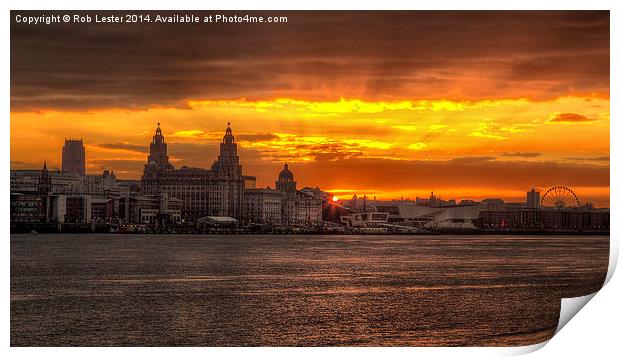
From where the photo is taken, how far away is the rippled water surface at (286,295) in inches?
496

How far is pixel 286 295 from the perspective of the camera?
1612 centimetres

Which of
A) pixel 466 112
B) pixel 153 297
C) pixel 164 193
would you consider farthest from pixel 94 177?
pixel 466 112

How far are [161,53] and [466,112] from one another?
5.11 m

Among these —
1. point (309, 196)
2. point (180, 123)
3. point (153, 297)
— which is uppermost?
point (180, 123)

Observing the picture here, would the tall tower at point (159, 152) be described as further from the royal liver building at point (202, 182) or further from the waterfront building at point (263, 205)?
the waterfront building at point (263, 205)

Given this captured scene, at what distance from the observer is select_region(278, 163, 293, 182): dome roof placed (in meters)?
21.2

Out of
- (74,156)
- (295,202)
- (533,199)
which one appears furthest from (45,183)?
(533,199)

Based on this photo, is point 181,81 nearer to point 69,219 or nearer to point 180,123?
point 180,123

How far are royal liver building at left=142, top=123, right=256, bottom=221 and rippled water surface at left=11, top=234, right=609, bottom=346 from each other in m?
1.39

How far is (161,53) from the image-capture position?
16.3 metres

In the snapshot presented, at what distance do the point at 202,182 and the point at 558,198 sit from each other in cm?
900

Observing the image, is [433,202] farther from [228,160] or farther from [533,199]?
[228,160]

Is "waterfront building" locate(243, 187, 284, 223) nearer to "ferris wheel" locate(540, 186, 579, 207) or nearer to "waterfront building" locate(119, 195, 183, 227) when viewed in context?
"waterfront building" locate(119, 195, 183, 227)

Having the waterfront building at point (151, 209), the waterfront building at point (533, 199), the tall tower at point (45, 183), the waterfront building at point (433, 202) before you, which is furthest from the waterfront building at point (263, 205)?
the waterfront building at point (533, 199)
